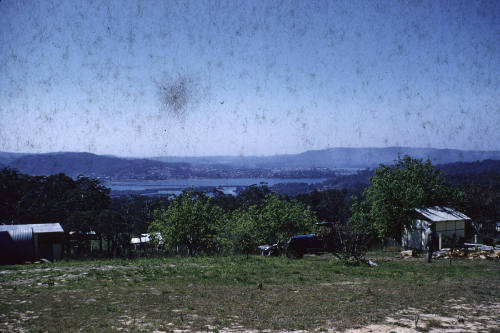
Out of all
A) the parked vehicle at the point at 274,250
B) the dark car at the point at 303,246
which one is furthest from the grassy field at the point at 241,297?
the parked vehicle at the point at 274,250

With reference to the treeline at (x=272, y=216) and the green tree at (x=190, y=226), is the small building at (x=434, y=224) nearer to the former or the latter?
the treeline at (x=272, y=216)

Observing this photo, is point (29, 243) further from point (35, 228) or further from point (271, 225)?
point (271, 225)

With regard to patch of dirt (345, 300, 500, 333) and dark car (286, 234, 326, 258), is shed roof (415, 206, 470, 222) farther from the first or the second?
patch of dirt (345, 300, 500, 333)

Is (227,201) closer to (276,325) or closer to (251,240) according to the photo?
(251,240)

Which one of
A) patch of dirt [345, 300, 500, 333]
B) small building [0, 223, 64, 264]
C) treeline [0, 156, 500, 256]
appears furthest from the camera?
treeline [0, 156, 500, 256]

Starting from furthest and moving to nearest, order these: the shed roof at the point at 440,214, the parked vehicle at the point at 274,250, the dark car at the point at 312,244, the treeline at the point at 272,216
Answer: the shed roof at the point at 440,214
the treeline at the point at 272,216
the parked vehicle at the point at 274,250
the dark car at the point at 312,244

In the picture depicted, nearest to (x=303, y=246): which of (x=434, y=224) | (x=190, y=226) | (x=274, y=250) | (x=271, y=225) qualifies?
(x=274, y=250)

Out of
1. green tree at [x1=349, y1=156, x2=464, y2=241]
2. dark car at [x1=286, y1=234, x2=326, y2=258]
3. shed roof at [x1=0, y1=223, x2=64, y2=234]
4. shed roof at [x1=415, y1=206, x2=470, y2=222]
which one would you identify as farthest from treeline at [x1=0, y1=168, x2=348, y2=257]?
shed roof at [x1=415, y1=206, x2=470, y2=222]
